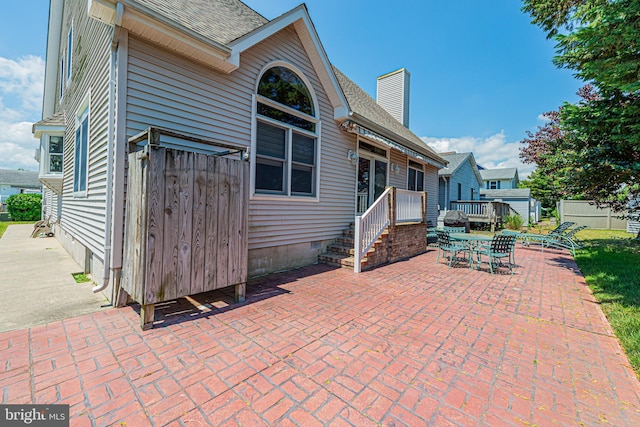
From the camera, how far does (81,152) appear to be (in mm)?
6520

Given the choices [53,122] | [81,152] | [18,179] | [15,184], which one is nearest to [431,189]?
[81,152]

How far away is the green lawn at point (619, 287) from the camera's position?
3470 mm

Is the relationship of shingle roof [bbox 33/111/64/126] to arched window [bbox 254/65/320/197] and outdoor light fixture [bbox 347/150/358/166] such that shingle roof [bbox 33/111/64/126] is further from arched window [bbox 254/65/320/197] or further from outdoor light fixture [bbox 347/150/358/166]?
outdoor light fixture [bbox 347/150/358/166]

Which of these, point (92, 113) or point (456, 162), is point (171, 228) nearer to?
point (92, 113)

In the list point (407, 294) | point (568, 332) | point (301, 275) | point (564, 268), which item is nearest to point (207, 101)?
point (301, 275)

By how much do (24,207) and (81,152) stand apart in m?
20.7

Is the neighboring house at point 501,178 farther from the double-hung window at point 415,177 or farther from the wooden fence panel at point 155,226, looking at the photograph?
the wooden fence panel at point 155,226

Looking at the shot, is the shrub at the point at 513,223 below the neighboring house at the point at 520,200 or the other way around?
below

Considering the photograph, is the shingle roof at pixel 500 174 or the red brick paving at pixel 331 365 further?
the shingle roof at pixel 500 174

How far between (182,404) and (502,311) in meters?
4.71

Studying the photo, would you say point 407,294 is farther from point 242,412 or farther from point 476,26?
point 476,26

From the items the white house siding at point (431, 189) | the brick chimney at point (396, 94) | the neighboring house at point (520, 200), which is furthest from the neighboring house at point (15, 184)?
the neighboring house at point (520, 200)

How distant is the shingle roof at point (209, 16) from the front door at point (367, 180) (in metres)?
5.21

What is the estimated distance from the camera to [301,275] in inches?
245
